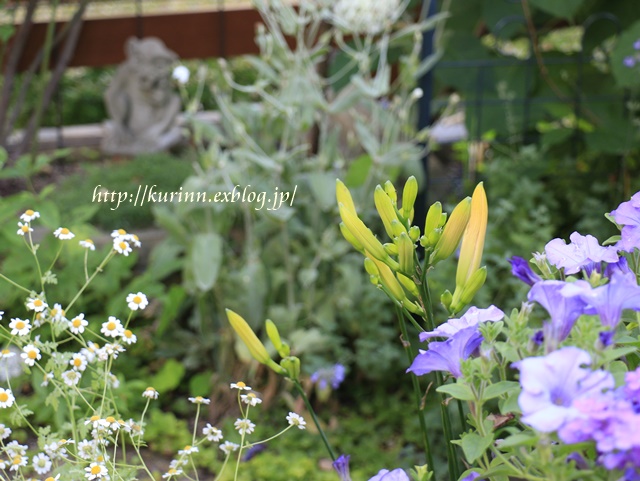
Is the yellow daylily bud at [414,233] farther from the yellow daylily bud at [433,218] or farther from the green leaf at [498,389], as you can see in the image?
the green leaf at [498,389]

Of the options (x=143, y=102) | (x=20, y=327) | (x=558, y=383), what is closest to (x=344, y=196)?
(x=558, y=383)

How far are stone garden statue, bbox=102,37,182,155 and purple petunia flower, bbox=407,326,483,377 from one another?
12.1 feet

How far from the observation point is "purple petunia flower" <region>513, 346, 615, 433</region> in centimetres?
62

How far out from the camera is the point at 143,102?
4516mm

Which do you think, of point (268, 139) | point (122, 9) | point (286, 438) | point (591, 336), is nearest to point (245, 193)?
point (268, 139)

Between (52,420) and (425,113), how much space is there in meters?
1.75

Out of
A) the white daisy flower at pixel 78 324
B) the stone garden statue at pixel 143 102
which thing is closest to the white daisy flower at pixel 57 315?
the white daisy flower at pixel 78 324

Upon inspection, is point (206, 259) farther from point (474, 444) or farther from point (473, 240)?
point (474, 444)

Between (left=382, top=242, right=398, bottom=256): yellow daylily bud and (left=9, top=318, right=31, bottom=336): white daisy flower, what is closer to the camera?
(left=382, top=242, right=398, bottom=256): yellow daylily bud

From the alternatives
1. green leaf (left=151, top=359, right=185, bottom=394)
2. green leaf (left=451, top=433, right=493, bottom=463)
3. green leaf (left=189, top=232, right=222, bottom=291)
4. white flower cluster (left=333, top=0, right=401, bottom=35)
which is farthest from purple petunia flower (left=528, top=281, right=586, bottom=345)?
green leaf (left=151, top=359, right=185, bottom=394)

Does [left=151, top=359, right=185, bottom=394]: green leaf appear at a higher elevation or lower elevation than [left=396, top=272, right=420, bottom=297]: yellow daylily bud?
lower

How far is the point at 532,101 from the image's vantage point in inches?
142

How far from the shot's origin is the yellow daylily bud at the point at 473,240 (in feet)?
3.09

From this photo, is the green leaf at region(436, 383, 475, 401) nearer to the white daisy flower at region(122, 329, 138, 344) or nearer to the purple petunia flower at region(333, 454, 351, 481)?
the purple petunia flower at region(333, 454, 351, 481)
